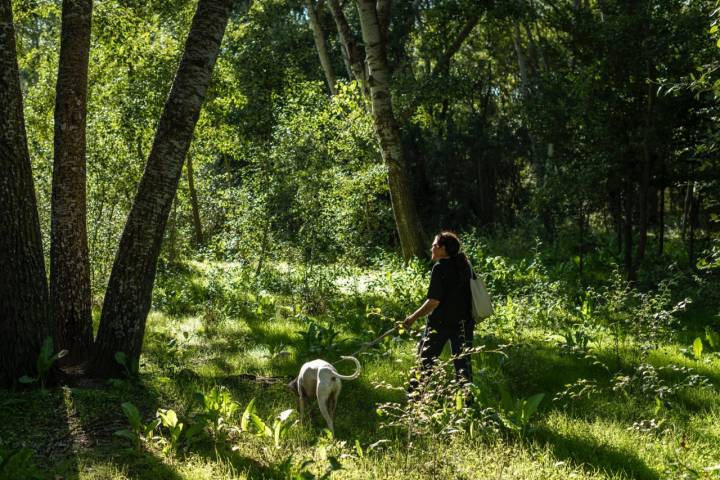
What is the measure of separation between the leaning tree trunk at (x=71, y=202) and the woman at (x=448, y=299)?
3.82 meters

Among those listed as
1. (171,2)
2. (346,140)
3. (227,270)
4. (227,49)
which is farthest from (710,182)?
(227,49)

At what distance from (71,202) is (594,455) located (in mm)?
6067

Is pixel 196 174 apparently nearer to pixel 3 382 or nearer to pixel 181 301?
pixel 181 301

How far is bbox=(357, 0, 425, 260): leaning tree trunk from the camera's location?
42.4 ft

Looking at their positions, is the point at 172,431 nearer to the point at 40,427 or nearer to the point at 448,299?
the point at 40,427

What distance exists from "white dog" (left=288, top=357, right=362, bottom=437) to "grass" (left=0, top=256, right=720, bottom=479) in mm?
267

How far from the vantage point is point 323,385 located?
5.94 m

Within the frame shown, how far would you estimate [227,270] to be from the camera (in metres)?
14.3

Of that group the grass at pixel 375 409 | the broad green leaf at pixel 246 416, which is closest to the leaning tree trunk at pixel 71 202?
the grass at pixel 375 409

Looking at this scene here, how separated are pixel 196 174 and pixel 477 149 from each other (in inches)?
455

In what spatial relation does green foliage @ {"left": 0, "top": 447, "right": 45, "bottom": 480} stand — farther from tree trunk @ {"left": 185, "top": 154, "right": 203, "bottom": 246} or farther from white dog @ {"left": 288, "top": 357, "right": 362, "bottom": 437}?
tree trunk @ {"left": 185, "top": 154, "right": 203, "bottom": 246}

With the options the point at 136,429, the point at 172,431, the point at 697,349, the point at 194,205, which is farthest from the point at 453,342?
the point at 194,205

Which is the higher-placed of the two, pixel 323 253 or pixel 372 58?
pixel 372 58

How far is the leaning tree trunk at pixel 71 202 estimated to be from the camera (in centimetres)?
747
